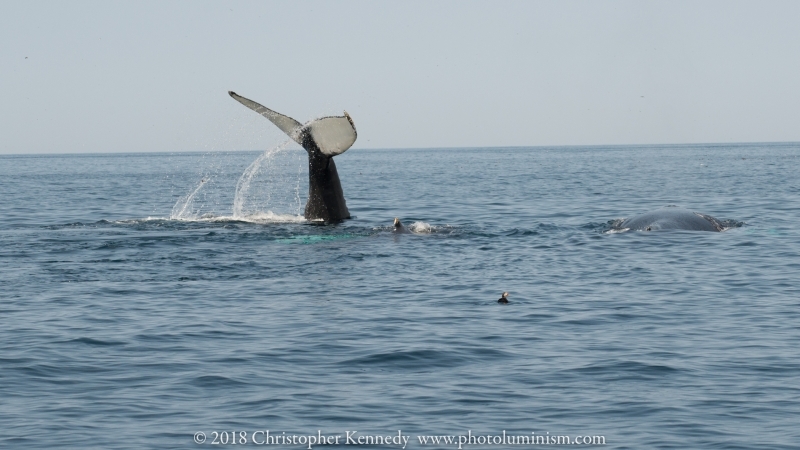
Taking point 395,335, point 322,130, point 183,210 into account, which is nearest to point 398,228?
point 322,130

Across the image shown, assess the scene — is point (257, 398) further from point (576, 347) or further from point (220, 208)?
point (220, 208)

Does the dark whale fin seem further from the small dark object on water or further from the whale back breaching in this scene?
the small dark object on water

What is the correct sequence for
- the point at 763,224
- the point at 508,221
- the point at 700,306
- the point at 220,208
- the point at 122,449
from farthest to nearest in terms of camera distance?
the point at 220,208, the point at 508,221, the point at 763,224, the point at 700,306, the point at 122,449

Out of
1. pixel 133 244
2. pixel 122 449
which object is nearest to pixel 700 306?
pixel 122 449

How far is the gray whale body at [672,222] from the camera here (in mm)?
23078

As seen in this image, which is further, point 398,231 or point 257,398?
point 398,231

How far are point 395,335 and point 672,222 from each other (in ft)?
38.8

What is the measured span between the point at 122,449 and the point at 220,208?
2954 centimetres

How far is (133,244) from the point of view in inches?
835

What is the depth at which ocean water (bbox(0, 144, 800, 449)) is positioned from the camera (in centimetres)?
947

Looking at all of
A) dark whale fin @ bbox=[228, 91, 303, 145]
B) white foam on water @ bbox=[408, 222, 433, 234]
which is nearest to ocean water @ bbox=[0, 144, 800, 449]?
white foam on water @ bbox=[408, 222, 433, 234]

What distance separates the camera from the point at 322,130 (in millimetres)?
21625

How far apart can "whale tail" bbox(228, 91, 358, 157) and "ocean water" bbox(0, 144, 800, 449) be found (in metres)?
0.92

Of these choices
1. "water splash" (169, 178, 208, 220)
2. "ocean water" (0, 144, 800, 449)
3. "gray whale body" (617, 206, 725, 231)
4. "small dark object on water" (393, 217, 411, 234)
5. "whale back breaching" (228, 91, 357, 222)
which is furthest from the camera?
"water splash" (169, 178, 208, 220)
